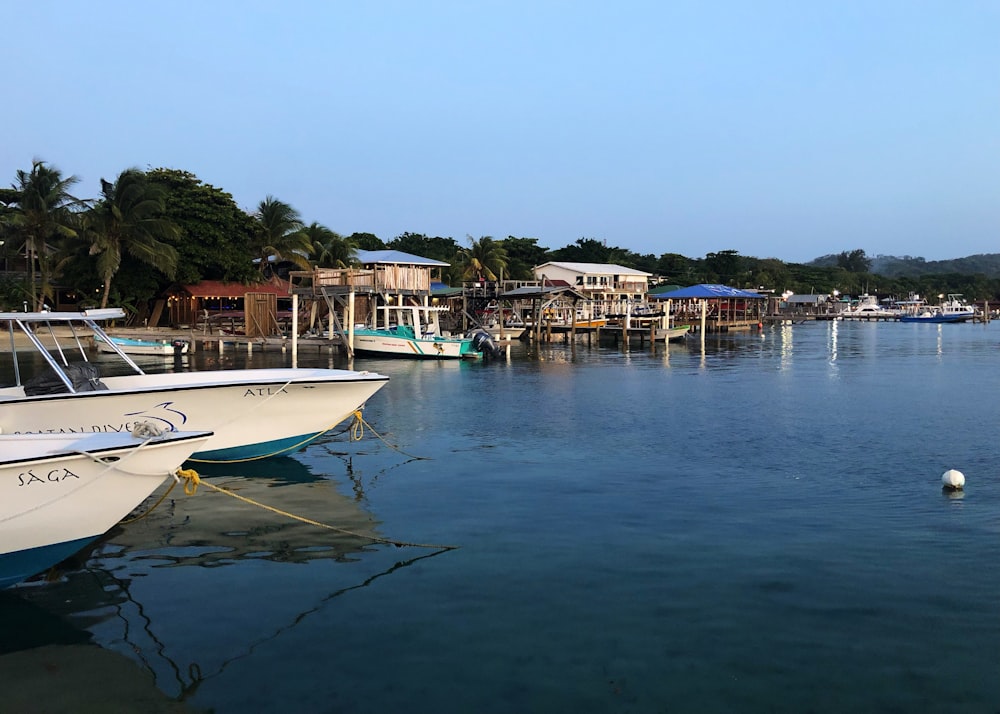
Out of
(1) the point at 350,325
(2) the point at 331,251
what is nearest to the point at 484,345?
(1) the point at 350,325

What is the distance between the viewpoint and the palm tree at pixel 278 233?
60.7 metres

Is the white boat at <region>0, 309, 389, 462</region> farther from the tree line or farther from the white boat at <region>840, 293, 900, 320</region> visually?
the white boat at <region>840, 293, 900, 320</region>

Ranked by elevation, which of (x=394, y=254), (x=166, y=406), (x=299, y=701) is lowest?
(x=299, y=701)

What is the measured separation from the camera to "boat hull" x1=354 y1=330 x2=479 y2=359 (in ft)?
146

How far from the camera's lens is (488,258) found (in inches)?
3095

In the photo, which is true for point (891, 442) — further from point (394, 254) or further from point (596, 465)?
point (394, 254)

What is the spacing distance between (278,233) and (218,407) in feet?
164

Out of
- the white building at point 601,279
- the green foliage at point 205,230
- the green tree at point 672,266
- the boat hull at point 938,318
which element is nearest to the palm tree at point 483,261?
the white building at point 601,279

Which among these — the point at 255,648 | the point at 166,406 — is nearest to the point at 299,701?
the point at 255,648

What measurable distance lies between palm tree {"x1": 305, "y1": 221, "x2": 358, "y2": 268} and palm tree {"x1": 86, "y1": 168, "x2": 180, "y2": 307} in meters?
10.8

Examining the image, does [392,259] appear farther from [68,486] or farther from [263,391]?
[68,486]

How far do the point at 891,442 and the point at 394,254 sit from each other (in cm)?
4706

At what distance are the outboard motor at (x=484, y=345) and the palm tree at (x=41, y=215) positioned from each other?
26.4 m

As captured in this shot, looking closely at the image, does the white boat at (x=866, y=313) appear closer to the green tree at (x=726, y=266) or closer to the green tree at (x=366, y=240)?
the green tree at (x=726, y=266)
